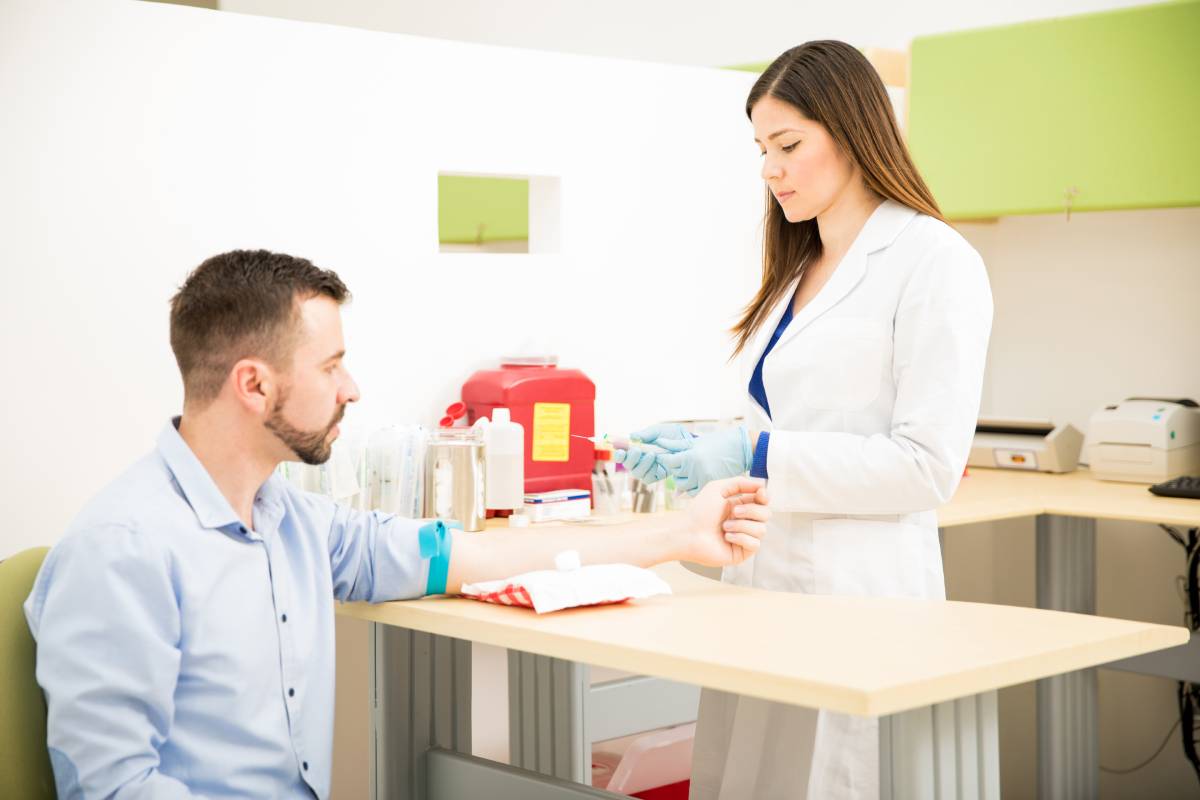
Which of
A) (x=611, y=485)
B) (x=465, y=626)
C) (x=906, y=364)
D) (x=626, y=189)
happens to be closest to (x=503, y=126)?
(x=626, y=189)

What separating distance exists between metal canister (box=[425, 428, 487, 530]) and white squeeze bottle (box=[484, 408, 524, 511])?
0.14 meters

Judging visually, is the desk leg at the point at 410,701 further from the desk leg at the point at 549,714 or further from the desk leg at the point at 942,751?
the desk leg at the point at 942,751

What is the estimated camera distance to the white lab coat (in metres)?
1.86

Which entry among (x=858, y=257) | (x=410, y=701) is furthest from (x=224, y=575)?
(x=858, y=257)

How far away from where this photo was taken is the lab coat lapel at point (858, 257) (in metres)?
2.01

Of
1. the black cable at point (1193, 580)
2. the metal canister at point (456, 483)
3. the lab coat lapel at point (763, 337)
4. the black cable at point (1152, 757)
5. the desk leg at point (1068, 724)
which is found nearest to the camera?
the lab coat lapel at point (763, 337)

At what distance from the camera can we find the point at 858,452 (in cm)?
189

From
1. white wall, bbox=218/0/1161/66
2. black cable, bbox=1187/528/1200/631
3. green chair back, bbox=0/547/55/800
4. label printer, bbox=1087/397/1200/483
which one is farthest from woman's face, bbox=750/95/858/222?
white wall, bbox=218/0/1161/66

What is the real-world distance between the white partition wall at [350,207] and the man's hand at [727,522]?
3.66ft

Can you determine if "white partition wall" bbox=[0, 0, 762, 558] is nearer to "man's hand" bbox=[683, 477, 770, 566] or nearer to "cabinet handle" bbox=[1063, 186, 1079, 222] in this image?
"cabinet handle" bbox=[1063, 186, 1079, 222]

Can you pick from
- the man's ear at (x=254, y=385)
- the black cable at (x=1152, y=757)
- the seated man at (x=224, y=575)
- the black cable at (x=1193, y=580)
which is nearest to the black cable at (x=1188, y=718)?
the black cable at (x=1152, y=757)

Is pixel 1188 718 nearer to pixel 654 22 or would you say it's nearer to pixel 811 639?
pixel 811 639

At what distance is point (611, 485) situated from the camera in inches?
118

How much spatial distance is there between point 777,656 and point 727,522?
46cm
